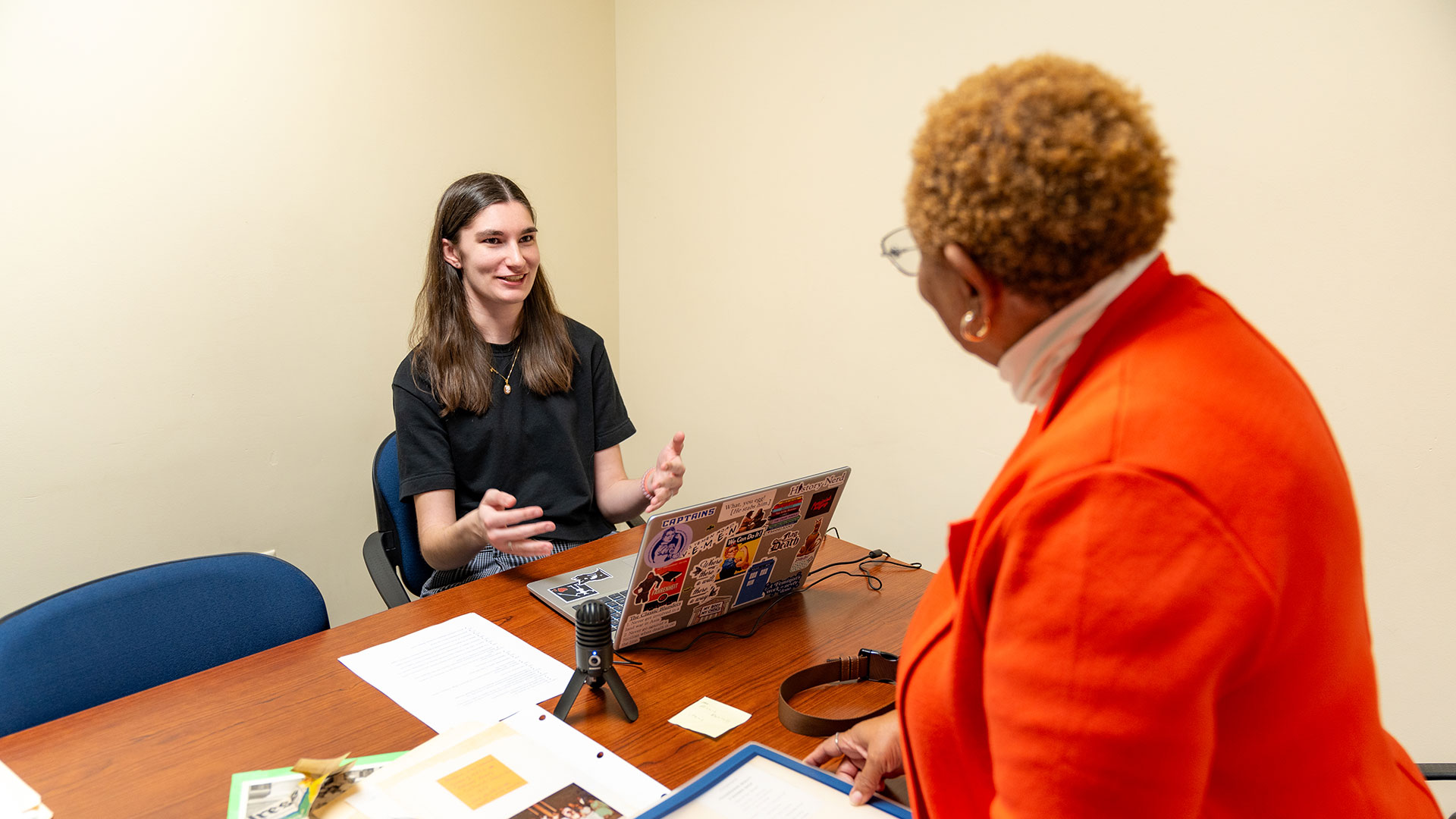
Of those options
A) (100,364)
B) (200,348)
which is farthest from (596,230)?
(100,364)

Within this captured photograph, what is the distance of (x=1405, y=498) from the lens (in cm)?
173

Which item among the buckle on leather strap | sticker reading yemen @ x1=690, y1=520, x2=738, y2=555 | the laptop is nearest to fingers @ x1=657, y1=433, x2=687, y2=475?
the laptop

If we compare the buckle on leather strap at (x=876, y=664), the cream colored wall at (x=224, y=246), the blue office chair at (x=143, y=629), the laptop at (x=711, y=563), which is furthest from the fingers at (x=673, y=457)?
the cream colored wall at (x=224, y=246)

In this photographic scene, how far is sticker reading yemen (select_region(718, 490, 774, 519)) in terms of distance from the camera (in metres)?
1.33

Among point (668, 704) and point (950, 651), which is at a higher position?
point (950, 651)

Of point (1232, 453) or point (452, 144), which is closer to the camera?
point (1232, 453)

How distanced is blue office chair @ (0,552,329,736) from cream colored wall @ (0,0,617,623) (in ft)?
3.30

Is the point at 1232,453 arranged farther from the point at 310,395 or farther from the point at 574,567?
the point at 310,395

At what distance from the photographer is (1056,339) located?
67 centimetres

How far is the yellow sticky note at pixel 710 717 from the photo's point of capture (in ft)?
3.80

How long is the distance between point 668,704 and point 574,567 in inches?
21.0

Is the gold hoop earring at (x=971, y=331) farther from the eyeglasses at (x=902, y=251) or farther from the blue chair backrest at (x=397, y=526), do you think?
the blue chair backrest at (x=397, y=526)

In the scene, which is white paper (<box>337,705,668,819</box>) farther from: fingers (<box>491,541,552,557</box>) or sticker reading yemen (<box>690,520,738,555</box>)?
fingers (<box>491,541,552,557</box>)

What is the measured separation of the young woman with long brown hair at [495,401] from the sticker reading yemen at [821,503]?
373 mm
